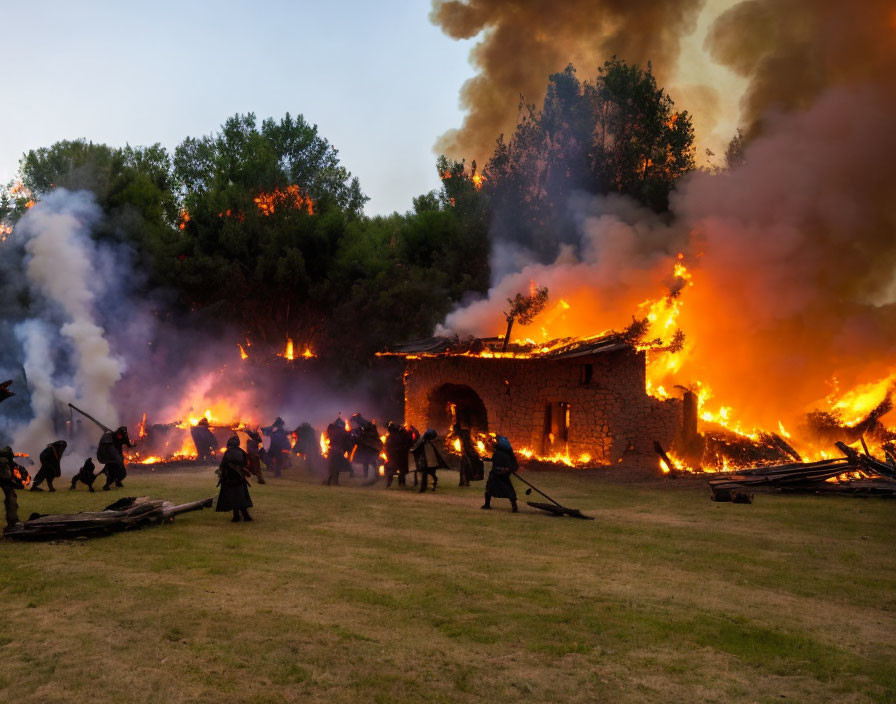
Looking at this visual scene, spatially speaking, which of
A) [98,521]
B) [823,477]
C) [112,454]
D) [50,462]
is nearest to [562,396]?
[823,477]

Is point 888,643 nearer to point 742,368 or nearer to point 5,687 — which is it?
A: point 5,687

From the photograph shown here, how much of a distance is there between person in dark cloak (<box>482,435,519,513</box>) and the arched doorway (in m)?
10.8

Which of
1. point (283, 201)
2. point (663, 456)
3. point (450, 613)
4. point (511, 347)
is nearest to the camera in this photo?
point (450, 613)

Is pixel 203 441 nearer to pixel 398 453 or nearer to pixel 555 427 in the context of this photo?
pixel 398 453

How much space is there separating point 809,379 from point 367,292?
19286 millimetres

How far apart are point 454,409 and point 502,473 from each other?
1377cm

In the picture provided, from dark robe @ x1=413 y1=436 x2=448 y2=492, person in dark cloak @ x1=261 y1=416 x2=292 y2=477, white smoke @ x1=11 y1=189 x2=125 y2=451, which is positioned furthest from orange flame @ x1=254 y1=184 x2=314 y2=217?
dark robe @ x1=413 y1=436 x2=448 y2=492

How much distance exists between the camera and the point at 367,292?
35.4m

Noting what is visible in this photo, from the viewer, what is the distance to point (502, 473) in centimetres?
1426

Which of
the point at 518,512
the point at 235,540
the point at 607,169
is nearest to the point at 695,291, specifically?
the point at 607,169

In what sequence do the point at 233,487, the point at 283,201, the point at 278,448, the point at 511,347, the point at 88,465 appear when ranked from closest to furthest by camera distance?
the point at 233,487 → the point at 88,465 → the point at 278,448 → the point at 511,347 → the point at 283,201

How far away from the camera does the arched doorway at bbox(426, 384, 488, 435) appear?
25.7 meters

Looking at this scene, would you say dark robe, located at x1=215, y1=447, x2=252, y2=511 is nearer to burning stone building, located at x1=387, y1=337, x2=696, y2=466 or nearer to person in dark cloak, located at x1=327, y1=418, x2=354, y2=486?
person in dark cloak, located at x1=327, y1=418, x2=354, y2=486

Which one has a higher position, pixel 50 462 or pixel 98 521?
pixel 50 462
